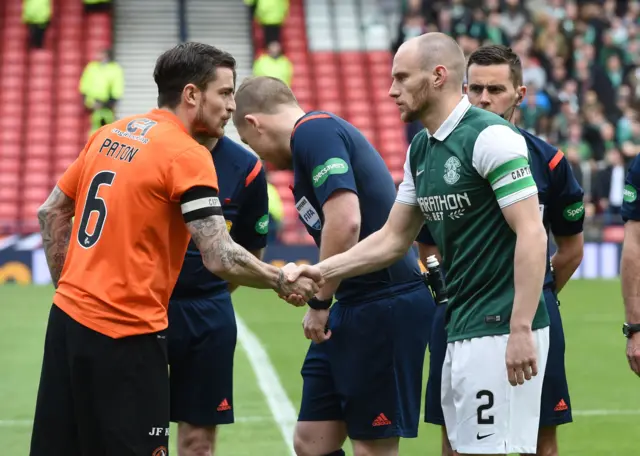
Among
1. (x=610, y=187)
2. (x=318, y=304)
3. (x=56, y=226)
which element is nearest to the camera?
(x=56, y=226)

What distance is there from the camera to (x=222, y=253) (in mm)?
4828

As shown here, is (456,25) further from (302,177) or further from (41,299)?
(302,177)

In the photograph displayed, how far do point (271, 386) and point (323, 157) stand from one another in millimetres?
5476

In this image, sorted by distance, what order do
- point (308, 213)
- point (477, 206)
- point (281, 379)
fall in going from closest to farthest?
point (477, 206) < point (308, 213) < point (281, 379)

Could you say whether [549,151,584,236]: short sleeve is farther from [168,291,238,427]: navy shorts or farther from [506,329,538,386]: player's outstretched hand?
[168,291,238,427]: navy shorts

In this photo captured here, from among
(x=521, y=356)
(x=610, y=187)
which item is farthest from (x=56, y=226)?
(x=610, y=187)

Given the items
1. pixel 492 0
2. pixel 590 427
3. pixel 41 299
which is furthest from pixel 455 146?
pixel 492 0

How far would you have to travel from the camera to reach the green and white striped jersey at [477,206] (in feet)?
15.2

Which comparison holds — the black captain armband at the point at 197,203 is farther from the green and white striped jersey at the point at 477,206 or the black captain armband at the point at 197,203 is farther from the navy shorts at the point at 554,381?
the navy shorts at the point at 554,381

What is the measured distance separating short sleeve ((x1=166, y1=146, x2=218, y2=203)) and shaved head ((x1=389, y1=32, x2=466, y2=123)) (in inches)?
35.6

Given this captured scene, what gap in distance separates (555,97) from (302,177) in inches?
731

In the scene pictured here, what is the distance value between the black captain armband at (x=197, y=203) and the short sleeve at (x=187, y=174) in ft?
0.07

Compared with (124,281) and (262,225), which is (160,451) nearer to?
(124,281)

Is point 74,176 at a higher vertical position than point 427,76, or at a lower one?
lower
